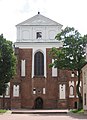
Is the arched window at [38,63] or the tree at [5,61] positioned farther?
the arched window at [38,63]

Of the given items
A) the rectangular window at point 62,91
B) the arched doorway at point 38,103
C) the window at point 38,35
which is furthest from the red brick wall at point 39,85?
the window at point 38,35

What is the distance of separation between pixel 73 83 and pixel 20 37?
13723 mm

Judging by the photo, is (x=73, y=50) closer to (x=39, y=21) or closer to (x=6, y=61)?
(x=6, y=61)

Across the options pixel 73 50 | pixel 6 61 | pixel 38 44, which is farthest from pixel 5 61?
pixel 38 44

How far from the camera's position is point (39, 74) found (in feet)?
211

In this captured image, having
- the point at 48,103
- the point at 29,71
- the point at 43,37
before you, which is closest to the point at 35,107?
the point at 48,103

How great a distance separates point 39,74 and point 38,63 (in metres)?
2.16

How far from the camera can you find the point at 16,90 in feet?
205

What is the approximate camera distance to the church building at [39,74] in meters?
62.8

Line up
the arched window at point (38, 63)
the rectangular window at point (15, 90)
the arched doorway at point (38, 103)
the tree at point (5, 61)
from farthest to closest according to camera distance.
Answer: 1. the arched window at point (38, 63)
2. the arched doorway at point (38, 103)
3. the rectangular window at point (15, 90)
4. the tree at point (5, 61)

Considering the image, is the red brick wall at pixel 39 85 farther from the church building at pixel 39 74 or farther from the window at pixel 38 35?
the window at pixel 38 35

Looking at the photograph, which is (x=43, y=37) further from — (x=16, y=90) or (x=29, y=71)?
(x=16, y=90)

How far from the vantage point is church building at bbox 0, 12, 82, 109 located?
62812 mm

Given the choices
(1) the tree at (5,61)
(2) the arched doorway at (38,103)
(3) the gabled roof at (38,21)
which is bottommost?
(2) the arched doorway at (38,103)
